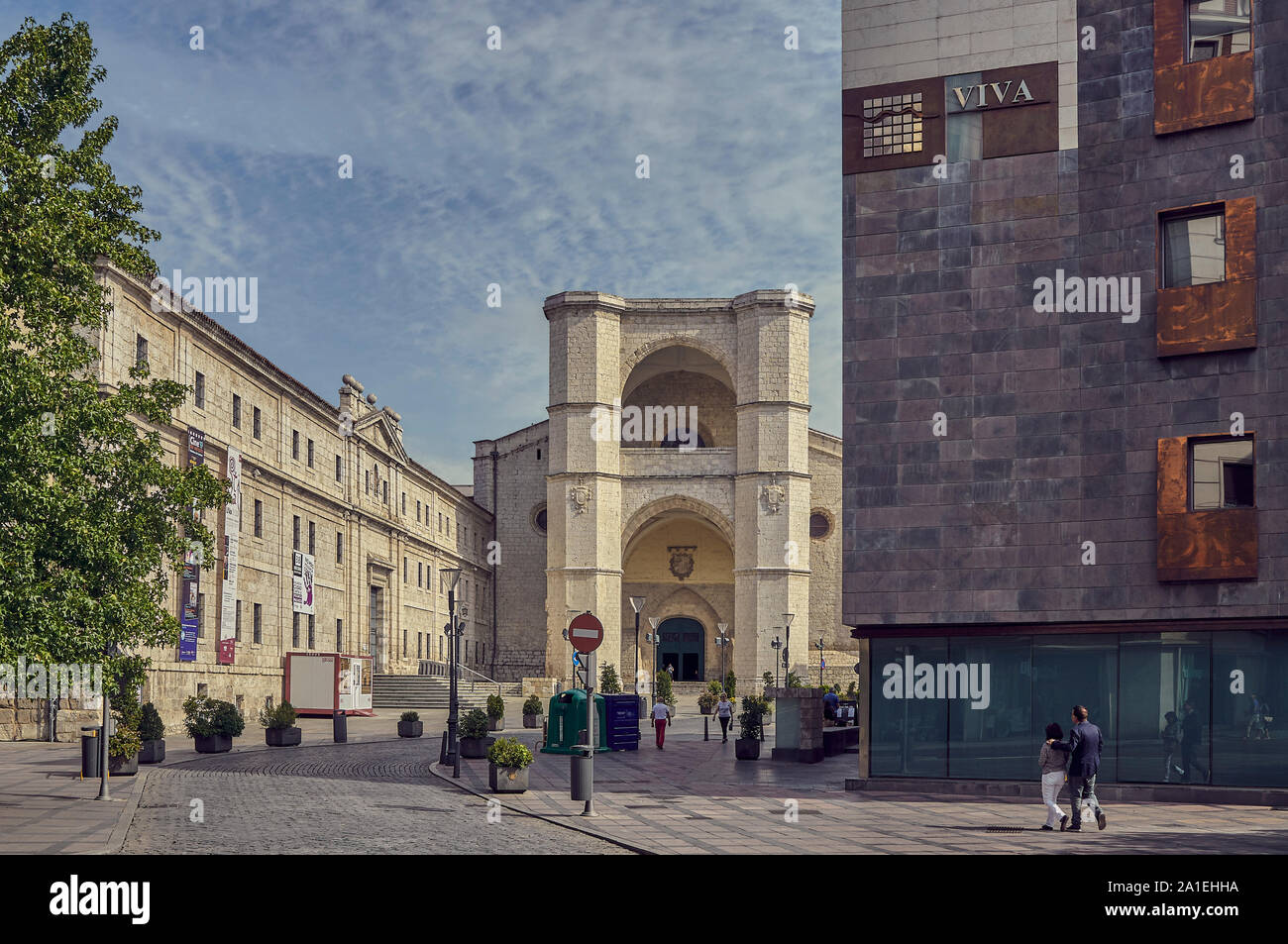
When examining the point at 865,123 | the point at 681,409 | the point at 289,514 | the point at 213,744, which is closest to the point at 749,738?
the point at 213,744

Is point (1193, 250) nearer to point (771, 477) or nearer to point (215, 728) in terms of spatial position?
point (215, 728)

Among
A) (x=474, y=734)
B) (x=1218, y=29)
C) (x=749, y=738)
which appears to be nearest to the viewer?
(x=1218, y=29)

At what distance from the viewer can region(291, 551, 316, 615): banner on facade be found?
4859cm

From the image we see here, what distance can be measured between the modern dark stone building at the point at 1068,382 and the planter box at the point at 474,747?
1040 centimetres

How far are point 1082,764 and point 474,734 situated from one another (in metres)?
16.1

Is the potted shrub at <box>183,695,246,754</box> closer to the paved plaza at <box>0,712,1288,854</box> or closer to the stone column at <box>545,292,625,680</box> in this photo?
the paved plaza at <box>0,712,1288,854</box>

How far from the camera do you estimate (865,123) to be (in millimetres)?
24172

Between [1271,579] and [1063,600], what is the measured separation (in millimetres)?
3195

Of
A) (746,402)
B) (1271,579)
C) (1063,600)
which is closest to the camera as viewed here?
(1271,579)

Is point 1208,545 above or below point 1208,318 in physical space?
below

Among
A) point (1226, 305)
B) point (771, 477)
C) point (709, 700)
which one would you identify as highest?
point (771, 477)

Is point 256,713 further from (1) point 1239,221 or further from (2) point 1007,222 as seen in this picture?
(1) point 1239,221
